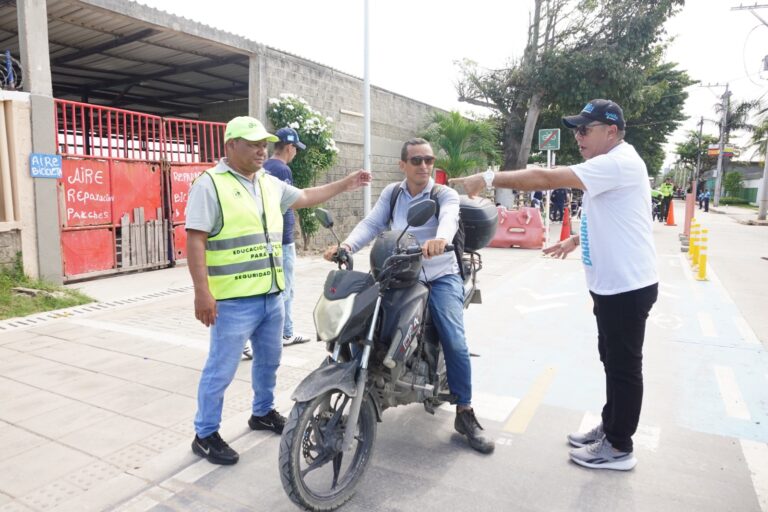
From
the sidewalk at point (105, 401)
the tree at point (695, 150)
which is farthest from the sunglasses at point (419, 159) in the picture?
the tree at point (695, 150)

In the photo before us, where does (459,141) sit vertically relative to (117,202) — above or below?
above

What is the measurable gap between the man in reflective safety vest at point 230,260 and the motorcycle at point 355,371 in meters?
0.39

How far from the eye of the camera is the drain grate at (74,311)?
19.1ft

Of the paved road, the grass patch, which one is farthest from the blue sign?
the paved road

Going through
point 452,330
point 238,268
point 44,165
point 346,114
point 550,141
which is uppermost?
point 346,114

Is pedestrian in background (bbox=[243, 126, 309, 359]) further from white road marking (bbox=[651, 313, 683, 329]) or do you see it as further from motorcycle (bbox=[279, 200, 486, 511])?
white road marking (bbox=[651, 313, 683, 329])

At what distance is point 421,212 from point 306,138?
880cm

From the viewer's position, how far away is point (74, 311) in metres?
6.43

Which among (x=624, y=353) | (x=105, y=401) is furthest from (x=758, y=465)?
(x=105, y=401)

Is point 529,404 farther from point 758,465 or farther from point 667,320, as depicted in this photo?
point 667,320

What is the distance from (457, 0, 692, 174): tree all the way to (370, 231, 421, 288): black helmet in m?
16.5

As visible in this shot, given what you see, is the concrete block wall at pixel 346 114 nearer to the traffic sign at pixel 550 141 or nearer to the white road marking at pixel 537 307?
the traffic sign at pixel 550 141

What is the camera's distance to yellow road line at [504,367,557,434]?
11.9ft

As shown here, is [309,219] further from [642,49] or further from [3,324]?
[642,49]
